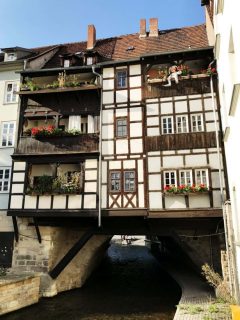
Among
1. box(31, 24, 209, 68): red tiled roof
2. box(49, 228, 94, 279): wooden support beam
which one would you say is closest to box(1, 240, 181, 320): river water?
box(49, 228, 94, 279): wooden support beam

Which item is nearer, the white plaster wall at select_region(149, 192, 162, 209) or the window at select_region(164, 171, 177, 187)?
the white plaster wall at select_region(149, 192, 162, 209)

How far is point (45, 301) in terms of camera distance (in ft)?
43.5

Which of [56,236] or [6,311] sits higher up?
[56,236]

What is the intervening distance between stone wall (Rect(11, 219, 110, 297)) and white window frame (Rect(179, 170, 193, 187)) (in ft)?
18.8

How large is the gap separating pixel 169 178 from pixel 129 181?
181 cm

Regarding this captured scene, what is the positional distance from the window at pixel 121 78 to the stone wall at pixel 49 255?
24.7ft

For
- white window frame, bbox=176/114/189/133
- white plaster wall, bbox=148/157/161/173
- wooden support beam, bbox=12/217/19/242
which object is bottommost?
wooden support beam, bbox=12/217/19/242

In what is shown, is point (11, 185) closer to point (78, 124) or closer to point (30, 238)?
point (30, 238)

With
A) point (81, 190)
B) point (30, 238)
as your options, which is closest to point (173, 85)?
point (81, 190)

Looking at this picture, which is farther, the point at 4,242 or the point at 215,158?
the point at 4,242

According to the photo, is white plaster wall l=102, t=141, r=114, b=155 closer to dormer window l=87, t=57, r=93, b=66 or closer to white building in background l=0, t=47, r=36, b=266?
dormer window l=87, t=57, r=93, b=66

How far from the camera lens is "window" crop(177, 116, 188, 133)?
13.2 metres

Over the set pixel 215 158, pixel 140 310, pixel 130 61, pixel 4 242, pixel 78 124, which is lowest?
pixel 140 310

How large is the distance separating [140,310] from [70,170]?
7172 mm
